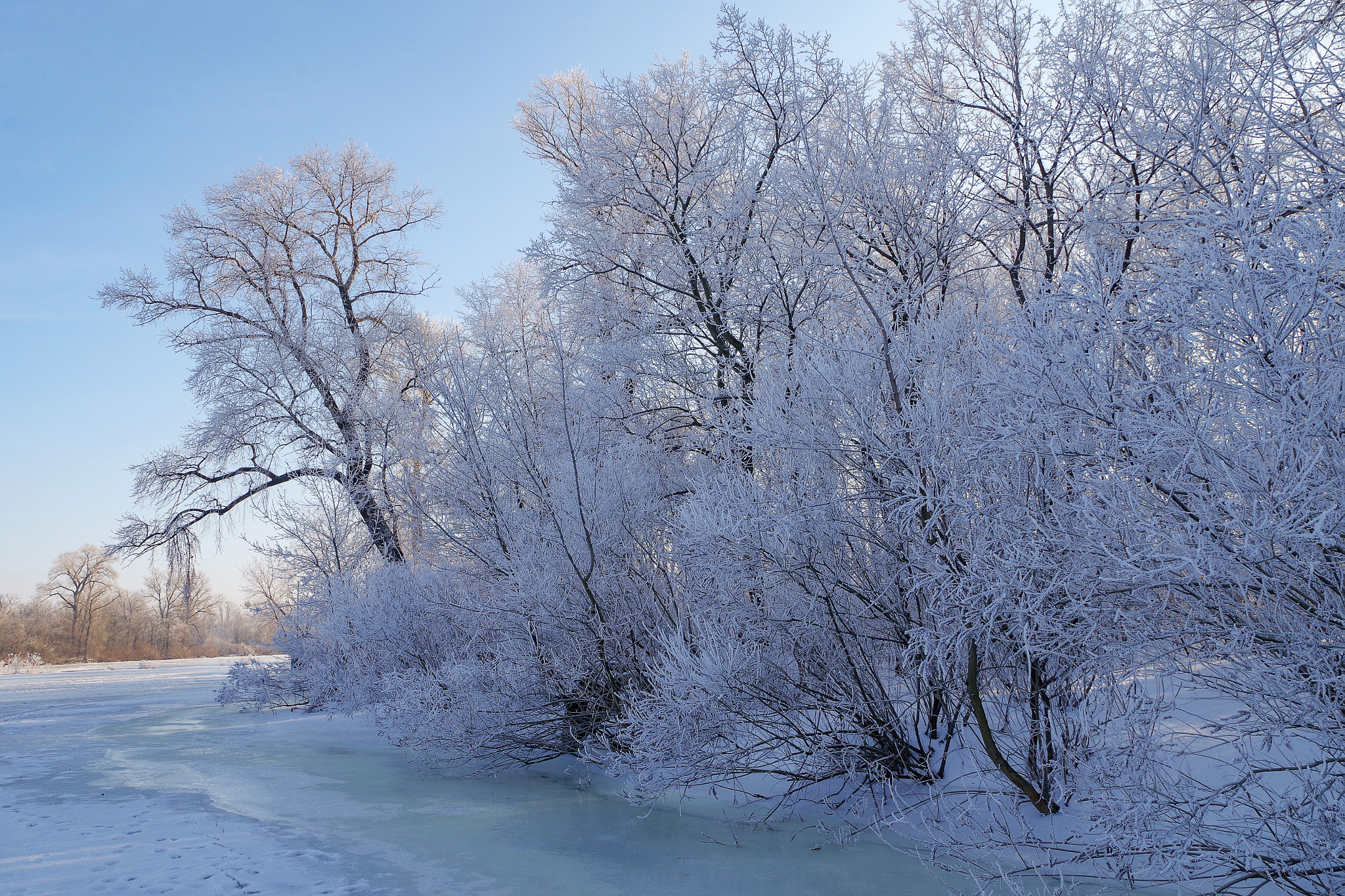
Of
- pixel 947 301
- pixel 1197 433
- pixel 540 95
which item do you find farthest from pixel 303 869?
pixel 540 95

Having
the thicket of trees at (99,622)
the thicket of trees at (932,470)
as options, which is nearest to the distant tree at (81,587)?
the thicket of trees at (99,622)

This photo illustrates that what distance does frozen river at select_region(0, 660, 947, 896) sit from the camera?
509 cm

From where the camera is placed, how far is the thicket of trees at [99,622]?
4169cm

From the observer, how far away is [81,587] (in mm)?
45812

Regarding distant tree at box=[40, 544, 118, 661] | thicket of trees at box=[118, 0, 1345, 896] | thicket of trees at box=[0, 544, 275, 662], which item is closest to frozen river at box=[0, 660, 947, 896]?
thicket of trees at box=[118, 0, 1345, 896]

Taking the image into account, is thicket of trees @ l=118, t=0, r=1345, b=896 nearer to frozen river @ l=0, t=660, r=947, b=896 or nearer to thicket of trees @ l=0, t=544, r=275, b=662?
frozen river @ l=0, t=660, r=947, b=896

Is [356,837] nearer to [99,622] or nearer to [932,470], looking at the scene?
[932,470]

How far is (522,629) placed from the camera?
27.9 feet

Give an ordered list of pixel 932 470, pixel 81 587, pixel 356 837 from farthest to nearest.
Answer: pixel 81 587 → pixel 356 837 → pixel 932 470

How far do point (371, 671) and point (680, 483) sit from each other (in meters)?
5.06

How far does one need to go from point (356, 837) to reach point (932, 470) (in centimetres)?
488

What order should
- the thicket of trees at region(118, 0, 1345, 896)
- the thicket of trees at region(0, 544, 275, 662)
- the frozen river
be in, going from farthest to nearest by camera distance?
the thicket of trees at region(0, 544, 275, 662) < the frozen river < the thicket of trees at region(118, 0, 1345, 896)

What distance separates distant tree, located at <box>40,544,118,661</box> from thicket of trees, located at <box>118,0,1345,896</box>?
38875mm

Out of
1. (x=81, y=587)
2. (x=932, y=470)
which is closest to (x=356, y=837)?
(x=932, y=470)
